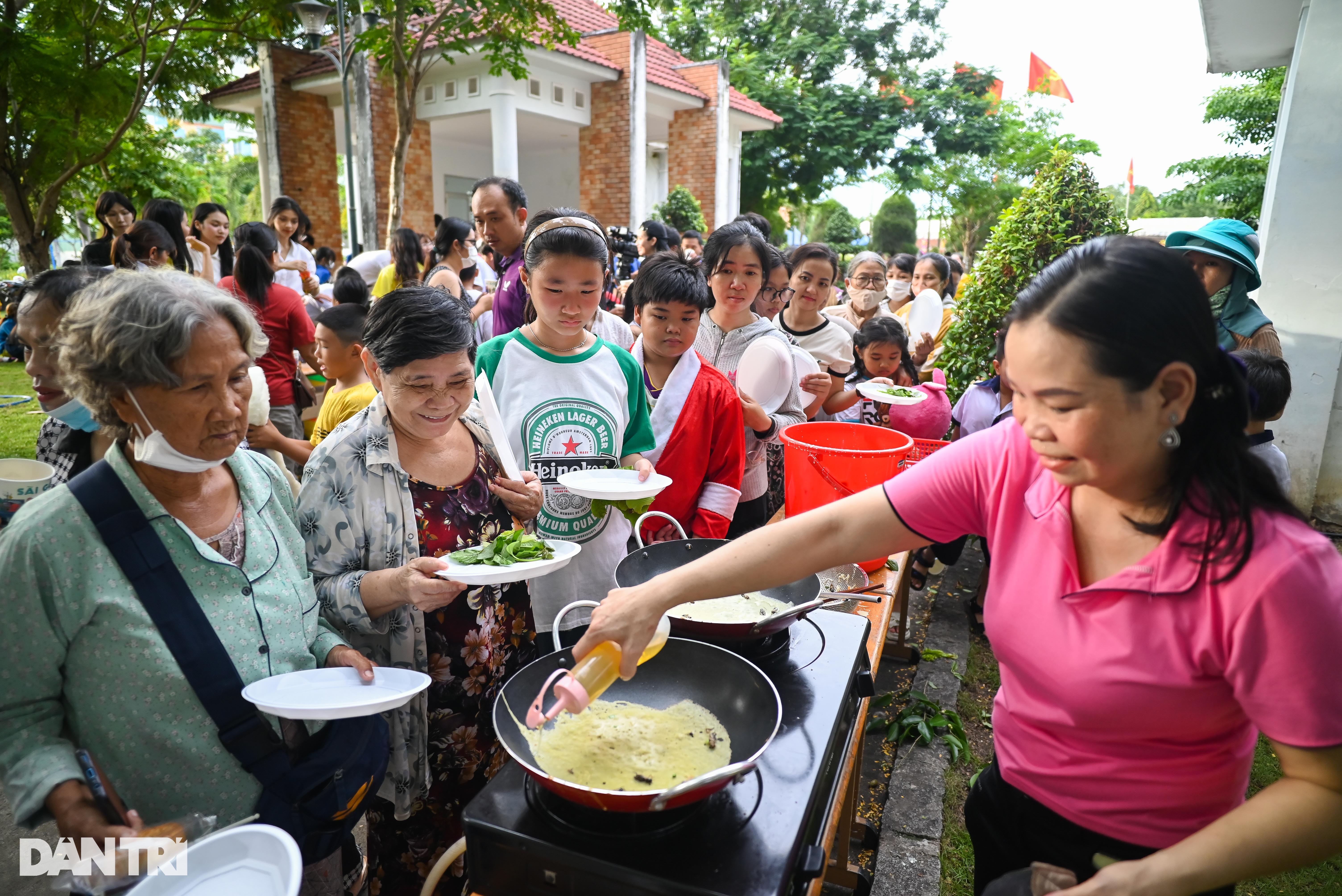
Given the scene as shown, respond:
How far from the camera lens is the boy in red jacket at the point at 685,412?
8.55 feet

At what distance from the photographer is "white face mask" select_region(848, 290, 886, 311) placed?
211 inches

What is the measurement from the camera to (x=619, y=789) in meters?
1.26

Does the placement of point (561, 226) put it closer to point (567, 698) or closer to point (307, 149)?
point (567, 698)

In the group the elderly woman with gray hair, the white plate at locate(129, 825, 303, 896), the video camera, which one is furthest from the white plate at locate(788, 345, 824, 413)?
the video camera

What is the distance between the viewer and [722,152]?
15953 mm

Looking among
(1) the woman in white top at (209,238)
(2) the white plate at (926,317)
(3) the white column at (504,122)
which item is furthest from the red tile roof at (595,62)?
(2) the white plate at (926,317)

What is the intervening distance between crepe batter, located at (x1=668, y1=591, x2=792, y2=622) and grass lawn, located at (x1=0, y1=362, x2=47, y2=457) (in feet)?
21.2

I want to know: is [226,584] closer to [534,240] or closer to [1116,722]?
[534,240]

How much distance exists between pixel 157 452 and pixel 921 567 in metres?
4.09

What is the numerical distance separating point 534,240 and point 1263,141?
2050 cm

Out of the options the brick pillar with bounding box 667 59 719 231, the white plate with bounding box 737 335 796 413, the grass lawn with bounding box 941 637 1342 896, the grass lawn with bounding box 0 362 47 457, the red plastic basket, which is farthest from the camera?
the brick pillar with bounding box 667 59 719 231

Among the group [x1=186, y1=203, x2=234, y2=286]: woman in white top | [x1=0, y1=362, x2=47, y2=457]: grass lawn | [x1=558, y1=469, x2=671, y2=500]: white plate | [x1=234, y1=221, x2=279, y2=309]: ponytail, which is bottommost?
[x1=0, y1=362, x2=47, y2=457]: grass lawn

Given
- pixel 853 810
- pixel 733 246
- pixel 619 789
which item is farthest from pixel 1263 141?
pixel 619 789

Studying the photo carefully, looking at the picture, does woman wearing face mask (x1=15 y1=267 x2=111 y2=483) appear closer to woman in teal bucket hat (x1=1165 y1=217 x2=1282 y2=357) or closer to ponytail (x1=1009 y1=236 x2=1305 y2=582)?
ponytail (x1=1009 y1=236 x2=1305 y2=582)
